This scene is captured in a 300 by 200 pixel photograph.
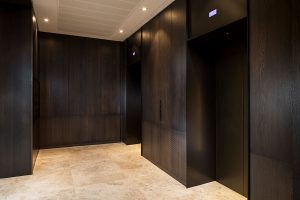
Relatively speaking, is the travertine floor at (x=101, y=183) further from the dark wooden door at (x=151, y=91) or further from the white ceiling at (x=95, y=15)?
the white ceiling at (x=95, y=15)

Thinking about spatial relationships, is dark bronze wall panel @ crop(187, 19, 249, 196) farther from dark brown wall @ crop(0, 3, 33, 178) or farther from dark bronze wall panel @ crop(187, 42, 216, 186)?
dark brown wall @ crop(0, 3, 33, 178)

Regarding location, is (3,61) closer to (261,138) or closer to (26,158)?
(26,158)

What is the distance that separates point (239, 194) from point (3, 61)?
456cm

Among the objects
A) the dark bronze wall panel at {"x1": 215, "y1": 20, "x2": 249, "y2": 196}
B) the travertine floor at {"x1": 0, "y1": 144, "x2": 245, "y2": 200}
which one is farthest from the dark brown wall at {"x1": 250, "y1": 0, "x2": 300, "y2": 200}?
the travertine floor at {"x1": 0, "y1": 144, "x2": 245, "y2": 200}

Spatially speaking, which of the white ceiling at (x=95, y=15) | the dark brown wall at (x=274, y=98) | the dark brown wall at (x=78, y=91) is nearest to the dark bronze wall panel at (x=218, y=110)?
the dark brown wall at (x=274, y=98)

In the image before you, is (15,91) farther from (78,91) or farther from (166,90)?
(166,90)

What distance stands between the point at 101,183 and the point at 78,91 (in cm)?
330

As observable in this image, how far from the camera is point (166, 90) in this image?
3.85 metres

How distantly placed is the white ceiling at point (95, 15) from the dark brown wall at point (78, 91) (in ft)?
1.81

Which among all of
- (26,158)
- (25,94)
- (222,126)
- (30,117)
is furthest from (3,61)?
(222,126)

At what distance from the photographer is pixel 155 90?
4.26 meters

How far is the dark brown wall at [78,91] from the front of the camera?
5637 millimetres

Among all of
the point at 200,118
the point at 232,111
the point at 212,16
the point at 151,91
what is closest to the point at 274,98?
the point at 232,111

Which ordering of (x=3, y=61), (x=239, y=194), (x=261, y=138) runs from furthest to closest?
(x=3, y=61) → (x=239, y=194) → (x=261, y=138)
